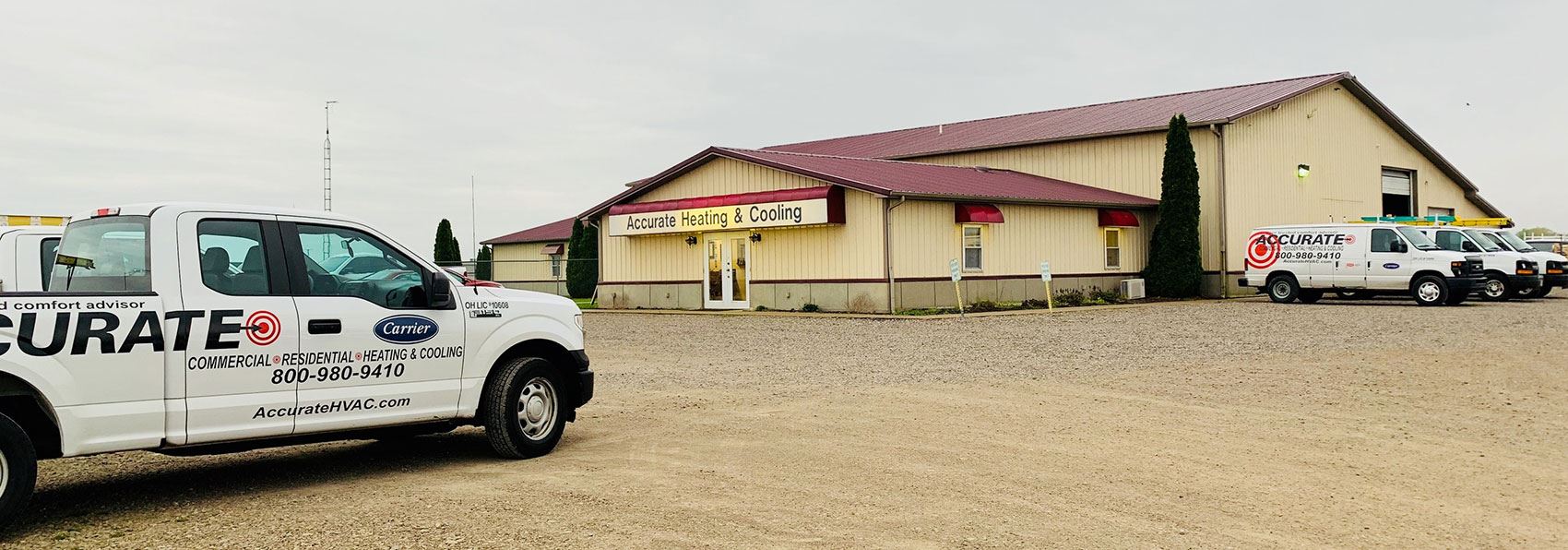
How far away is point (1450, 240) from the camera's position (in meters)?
27.3

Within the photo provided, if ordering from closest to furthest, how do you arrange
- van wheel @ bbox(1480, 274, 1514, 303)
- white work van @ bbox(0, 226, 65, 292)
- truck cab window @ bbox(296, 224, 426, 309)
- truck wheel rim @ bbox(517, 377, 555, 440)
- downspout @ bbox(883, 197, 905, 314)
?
1. truck cab window @ bbox(296, 224, 426, 309)
2. white work van @ bbox(0, 226, 65, 292)
3. truck wheel rim @ bbox(517, 377, 555, 440)
4. downspout @ bbox(883, 197, 905, 314)
5. van wheel @ bbox(1480, 274, 1514, 303)

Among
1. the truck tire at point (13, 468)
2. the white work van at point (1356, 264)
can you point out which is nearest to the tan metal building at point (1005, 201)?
the white work van at point (1356, 264)

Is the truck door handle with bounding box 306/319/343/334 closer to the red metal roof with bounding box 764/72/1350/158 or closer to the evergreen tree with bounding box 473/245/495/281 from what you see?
the red metal roof with bounding box 764/72/1350/158

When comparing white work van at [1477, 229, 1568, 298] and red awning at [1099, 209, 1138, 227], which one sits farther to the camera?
red awning at [1099, 209, 1138, 227]

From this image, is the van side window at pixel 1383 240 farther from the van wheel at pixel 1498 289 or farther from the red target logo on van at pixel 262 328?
the red target logo on van at pixel 262 328

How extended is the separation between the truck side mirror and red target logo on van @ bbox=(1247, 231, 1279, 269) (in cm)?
2549

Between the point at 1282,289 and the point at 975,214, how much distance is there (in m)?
8.09

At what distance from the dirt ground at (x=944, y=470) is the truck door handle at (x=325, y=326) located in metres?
1.00

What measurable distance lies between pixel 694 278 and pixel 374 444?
20.8 metres

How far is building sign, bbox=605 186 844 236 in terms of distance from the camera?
2656 cm

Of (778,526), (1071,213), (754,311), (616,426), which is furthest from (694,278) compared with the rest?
(778,526)

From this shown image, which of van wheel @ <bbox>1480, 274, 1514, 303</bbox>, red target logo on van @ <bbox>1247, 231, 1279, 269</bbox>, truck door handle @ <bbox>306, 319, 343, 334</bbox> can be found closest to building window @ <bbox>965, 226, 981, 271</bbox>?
red target logo on van @ <bbox>1247, 231, 1279, 269</bbox>

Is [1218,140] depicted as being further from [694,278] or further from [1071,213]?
[694,278]

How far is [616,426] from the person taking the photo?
33.3 ft
